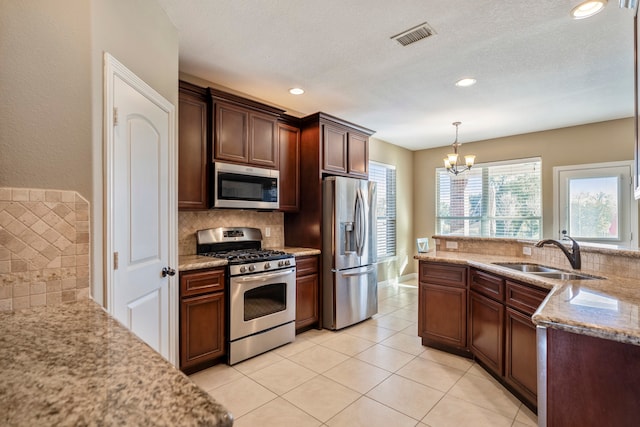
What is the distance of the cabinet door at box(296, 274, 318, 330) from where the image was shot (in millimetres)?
3516

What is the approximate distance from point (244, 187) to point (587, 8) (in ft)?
9.77

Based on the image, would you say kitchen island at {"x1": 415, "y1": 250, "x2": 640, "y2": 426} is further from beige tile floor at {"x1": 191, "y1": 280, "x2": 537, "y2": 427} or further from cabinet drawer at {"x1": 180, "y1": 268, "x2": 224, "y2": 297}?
cabinet drawer at {"x1": 180, "y1": 268, "x2": 224, "y2": 297}

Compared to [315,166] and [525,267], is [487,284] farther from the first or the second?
[315,166]

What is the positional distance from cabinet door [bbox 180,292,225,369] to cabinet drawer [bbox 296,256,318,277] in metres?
0.95

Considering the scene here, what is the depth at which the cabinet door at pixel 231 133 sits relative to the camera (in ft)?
10.0

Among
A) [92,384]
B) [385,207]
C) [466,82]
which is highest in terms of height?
[466,82]

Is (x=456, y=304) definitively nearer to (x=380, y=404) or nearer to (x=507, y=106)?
(x=380, y=404)

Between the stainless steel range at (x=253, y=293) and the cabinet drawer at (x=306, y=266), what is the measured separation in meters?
0.17

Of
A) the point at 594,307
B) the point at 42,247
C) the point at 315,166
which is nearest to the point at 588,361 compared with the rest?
the point at 594,307

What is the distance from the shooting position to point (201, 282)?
8.71 ft

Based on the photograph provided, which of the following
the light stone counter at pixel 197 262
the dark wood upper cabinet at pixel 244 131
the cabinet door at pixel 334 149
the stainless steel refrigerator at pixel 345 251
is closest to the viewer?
the light stone counter at pixel 197 262

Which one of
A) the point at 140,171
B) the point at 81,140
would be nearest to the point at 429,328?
the point at 140,171

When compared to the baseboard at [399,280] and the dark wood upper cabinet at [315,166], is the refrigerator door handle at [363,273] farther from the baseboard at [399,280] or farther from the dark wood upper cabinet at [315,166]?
the baseboard at [399,280]

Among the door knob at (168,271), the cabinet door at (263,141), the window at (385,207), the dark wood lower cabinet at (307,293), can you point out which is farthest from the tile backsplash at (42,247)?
the window at (385,207)
